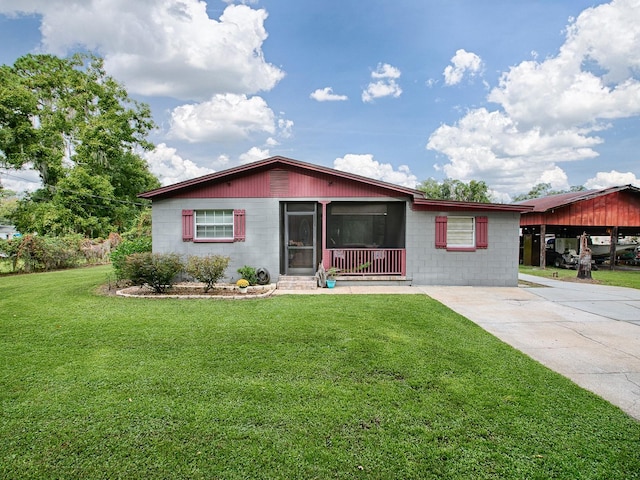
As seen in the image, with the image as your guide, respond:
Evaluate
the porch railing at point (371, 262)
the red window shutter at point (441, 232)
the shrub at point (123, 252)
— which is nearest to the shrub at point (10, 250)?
the shrub at point (123, 252)

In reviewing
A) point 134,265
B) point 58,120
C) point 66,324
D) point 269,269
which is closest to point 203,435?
point 66,324

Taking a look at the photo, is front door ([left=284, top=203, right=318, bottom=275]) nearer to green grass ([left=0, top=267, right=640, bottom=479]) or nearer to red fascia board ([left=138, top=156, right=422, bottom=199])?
red fascia board ([left=138, top=156, right=422, bottom=199])

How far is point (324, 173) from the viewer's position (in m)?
9.86

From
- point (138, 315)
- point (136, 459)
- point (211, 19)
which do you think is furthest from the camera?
point (211, 19)

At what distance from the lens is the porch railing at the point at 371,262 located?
1012 cm

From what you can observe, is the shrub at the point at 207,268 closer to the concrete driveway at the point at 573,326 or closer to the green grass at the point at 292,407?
the green grass at the point at 292,407

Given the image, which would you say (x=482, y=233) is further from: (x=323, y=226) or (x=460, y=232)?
(x=323, y=226)

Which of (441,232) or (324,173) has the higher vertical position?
(324,173)

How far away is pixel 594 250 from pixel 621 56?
35.4 ft

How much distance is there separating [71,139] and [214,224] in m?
23.2

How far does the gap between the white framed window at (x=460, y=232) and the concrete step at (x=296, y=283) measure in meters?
4.41

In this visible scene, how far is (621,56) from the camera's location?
1349 cm

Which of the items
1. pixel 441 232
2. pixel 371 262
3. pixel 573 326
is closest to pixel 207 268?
pixel 371 262

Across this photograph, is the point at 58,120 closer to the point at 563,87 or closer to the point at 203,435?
the point at 203,435
